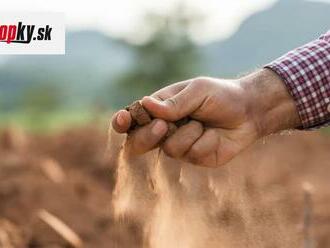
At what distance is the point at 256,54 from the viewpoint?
9888cm

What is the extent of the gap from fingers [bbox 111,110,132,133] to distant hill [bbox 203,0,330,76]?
9186cm

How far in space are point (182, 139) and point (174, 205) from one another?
0.39m

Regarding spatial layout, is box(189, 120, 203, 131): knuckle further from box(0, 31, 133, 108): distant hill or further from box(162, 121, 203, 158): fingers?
box(0, 31, 133, 108): distant hill

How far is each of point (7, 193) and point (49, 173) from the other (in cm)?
150

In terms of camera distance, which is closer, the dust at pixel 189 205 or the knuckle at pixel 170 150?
the knuckle at pixel 170 150

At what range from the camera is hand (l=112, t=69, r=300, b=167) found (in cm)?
297

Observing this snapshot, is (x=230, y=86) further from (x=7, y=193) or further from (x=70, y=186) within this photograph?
(x=70, y=186)

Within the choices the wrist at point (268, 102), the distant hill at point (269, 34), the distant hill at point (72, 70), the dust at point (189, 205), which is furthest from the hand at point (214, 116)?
the distant hill at point (269, 34)

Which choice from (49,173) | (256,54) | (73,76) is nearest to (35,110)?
(49,173)

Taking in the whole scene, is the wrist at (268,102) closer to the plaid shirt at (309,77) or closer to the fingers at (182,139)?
the plaid shirt at (309,77)

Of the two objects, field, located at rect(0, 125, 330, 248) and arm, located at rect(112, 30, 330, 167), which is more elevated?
arm, located at rect(112, 30, 330, 167)

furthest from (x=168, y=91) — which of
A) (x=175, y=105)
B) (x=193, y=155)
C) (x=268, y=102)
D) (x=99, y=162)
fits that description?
(x=99, y=162)

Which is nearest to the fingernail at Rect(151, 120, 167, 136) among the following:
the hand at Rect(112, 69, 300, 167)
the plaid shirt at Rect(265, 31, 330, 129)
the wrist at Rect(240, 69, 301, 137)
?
the hand at Rect(112, 69, 300, 167)

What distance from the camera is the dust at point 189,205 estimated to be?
10.4 feet
